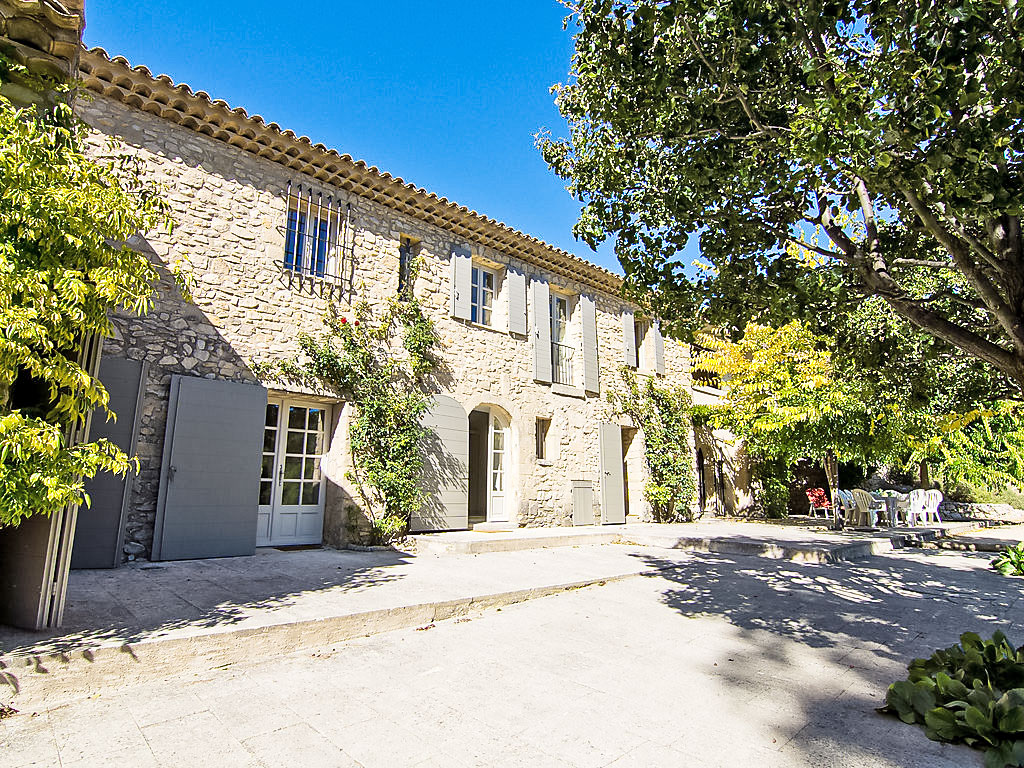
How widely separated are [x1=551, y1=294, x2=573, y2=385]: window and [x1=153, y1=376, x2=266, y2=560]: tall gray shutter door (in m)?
6.15

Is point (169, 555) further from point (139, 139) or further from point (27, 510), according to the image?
point (139, 139)

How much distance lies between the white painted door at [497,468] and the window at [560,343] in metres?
1.67

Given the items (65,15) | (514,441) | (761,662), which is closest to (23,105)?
(65,15)

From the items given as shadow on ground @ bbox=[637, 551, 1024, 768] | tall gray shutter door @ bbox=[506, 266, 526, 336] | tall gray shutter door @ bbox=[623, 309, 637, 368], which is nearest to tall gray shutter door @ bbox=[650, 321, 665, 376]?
tall gray shutter door @ bbox=[623, 309, 637, 368]

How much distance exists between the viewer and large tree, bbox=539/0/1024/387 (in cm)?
246

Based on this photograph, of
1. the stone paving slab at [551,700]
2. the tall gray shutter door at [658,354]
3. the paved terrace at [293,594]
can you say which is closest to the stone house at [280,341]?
the paved terrace at [293,594]

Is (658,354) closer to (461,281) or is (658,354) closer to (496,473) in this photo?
(496,473)

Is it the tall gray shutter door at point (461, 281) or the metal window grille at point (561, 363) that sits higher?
the tall gray shutter door at point (461, 281)

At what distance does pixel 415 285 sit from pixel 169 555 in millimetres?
5092

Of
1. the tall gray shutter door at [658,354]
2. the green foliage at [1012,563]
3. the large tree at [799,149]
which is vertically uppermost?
the tall gray shutter door at [658,354]

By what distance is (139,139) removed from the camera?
668 centimetres

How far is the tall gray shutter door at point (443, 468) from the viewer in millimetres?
8570

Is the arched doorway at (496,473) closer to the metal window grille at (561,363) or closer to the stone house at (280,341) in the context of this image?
the stone house at (280,341)

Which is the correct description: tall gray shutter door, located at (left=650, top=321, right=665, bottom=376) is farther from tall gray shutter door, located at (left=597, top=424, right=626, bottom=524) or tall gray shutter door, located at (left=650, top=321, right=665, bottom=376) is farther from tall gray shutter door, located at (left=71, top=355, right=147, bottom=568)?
tall gray shutter door, located at (left=71, top=355, right=147, bottom=568)
